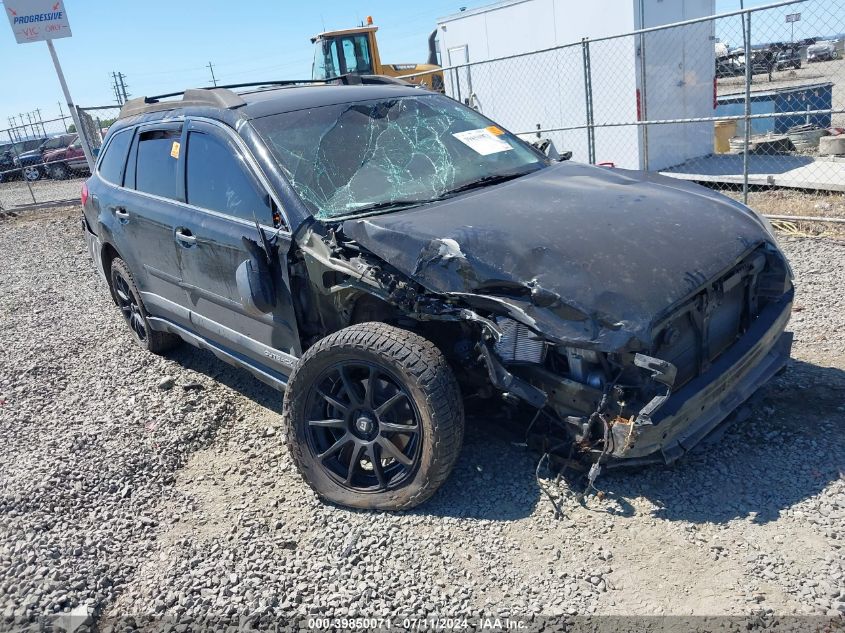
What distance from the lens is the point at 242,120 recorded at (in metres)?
3.84

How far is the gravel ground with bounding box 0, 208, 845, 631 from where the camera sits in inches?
105

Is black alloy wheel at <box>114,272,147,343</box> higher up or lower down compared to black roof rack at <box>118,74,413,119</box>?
lower down

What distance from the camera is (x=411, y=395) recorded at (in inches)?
119

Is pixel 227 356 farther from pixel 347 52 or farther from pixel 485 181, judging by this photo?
pixel 347 52

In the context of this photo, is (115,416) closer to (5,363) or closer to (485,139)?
(5,363)

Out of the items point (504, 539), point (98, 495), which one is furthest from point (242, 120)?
point (504, 539)

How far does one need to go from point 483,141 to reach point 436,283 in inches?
65.8

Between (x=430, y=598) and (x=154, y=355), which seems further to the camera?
(x=154, y=355)

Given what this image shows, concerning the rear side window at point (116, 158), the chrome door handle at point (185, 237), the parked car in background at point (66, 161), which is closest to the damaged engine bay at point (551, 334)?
the chrome door handle at point (185, 237)

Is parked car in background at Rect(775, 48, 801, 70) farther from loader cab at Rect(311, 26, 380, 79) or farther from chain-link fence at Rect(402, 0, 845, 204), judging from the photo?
loader cab at Rect(311, 26, 380, 79)

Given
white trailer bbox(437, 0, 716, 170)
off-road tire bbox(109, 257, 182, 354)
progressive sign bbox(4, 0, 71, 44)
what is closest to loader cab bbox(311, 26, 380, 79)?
white trailer bbox(437, 0, 716, 170)

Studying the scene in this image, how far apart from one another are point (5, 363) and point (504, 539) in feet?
15.8

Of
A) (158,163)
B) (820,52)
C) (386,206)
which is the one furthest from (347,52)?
(820,52)

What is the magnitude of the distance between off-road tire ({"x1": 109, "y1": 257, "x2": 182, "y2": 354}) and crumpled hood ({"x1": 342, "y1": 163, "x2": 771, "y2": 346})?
264 centimetres
